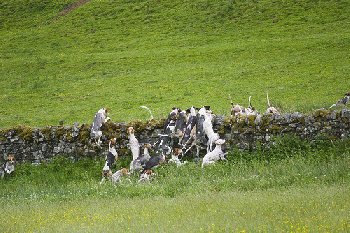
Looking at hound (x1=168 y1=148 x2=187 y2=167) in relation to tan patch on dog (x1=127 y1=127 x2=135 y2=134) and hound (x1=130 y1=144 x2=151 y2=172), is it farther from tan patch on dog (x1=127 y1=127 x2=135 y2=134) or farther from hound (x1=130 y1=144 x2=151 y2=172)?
tan patch on dog (x1=127 y1=127 x2=135 y2=134)

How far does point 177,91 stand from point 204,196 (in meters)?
21.0

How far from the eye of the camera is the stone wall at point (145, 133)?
12.7m

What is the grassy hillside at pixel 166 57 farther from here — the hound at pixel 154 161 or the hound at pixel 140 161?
the hound at pixel 140 161

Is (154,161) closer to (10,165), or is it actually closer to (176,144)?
(176,144)

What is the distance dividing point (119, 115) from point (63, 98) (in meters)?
9.06

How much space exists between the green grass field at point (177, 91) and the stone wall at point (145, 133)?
0.49 m

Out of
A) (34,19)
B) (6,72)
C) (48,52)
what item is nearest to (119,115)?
(6,72)

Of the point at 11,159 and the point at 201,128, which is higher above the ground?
the point at 201,128

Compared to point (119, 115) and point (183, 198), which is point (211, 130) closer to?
point (183, 198)

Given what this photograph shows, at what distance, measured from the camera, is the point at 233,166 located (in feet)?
40.4

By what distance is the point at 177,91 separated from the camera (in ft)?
99.7

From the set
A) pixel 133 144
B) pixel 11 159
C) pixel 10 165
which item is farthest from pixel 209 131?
pixel 10 165

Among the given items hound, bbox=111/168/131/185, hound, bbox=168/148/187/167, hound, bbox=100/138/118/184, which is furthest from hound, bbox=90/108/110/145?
hound, bbox=168/148/187/167

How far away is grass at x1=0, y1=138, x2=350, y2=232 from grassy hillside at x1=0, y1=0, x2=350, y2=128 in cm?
744
